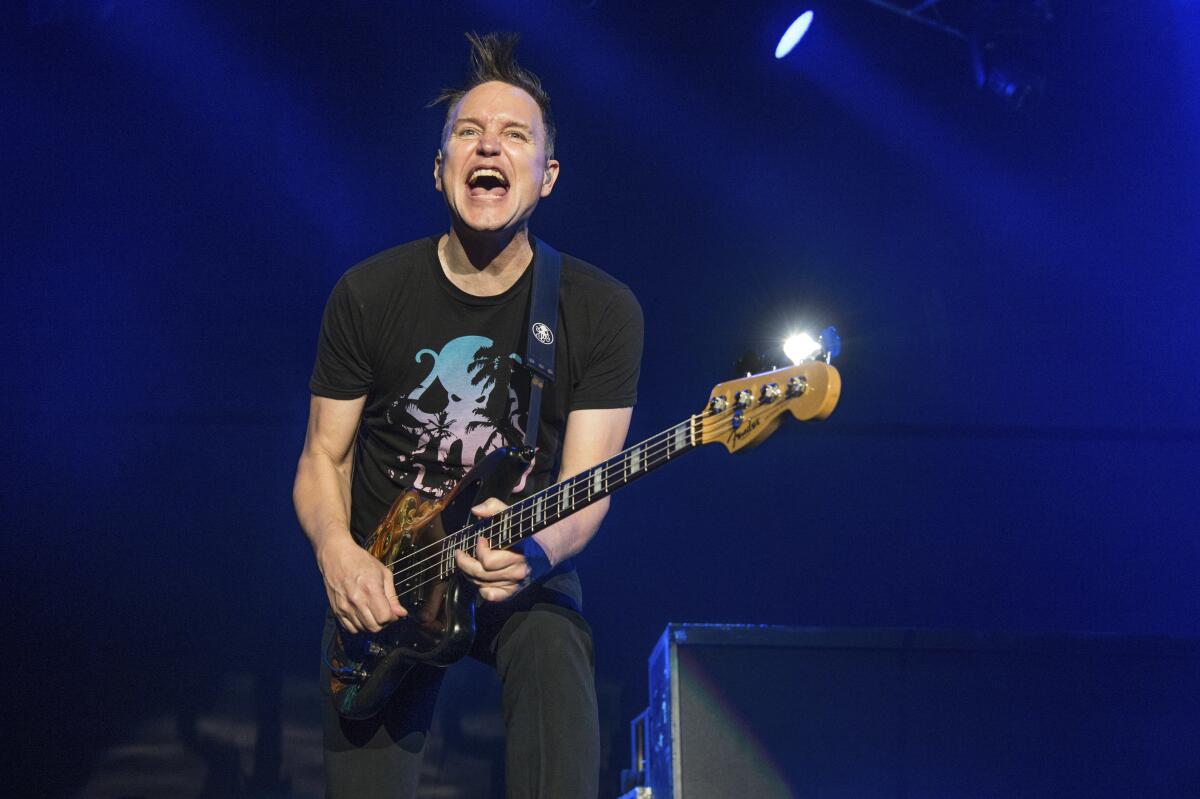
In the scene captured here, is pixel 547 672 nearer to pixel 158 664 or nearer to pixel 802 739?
pixel 802 739

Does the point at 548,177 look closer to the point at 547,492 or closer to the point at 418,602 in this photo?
the point at 547,492

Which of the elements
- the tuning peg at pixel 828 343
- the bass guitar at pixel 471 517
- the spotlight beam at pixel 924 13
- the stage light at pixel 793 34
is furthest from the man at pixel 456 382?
the spotlight beam at pixel 924 13

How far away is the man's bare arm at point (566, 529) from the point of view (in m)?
2.30

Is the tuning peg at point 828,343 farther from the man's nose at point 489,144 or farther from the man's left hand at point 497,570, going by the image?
the man's nose at point 489,144

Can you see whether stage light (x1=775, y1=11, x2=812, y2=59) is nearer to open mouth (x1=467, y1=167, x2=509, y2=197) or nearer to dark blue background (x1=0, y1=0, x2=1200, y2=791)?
dark blue background (x1=0, y1=0, x2=1200, y2=791)

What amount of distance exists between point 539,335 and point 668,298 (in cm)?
301

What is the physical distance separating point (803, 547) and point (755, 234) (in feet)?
5.82

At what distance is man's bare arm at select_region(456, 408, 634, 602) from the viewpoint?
230 cm

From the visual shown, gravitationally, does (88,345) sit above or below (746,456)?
above

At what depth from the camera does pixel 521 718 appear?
2.38 meters

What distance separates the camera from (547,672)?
2.39 metres

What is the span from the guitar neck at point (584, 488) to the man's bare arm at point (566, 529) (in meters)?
0.04

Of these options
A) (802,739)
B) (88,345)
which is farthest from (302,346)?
(802,739)

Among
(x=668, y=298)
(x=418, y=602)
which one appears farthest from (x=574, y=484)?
(x=668, y=298)
